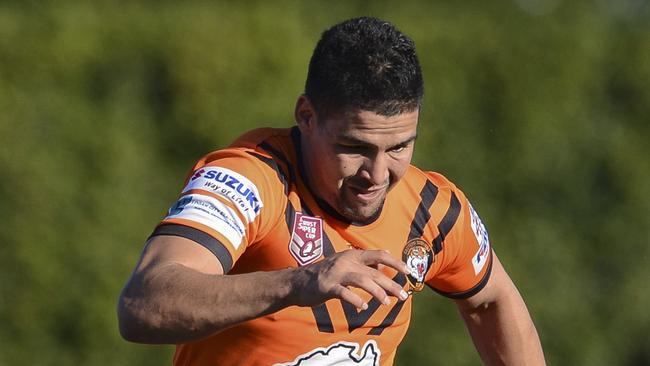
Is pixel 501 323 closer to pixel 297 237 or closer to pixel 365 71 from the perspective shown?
pixel 297 237

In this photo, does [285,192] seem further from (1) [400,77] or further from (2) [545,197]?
(2) [545,197]

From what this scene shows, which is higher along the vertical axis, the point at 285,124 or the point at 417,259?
the point at 417,259

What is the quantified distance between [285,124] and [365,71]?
4080 mm

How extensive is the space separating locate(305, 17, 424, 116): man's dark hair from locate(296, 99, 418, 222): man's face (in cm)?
5

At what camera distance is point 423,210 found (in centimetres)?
511

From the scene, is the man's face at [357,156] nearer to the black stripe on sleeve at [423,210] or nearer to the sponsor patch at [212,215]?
the black stripe on sleeve at [423,210]

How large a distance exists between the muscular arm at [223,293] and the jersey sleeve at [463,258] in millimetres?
1415

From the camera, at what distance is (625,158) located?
29.8 ft

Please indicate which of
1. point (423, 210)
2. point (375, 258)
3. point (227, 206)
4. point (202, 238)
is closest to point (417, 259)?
point (423, 210)

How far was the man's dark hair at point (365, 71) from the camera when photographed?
14.6ft

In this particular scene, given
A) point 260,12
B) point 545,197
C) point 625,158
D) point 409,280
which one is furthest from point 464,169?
point 409,280

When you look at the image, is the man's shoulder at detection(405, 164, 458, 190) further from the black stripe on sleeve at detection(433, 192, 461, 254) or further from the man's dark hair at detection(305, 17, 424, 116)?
the man's dark hair at detection(305, 17, 424, 116)

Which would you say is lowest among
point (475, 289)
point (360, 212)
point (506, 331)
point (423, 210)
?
point (506, 331)

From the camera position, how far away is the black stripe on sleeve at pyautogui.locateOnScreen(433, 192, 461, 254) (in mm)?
5109
